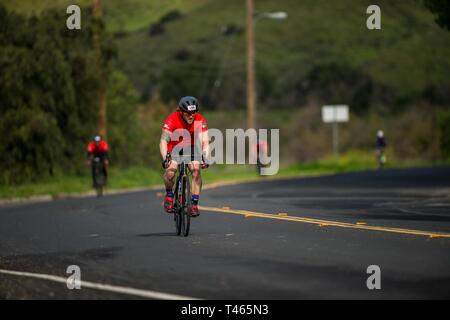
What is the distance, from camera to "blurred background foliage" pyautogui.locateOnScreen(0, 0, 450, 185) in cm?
3575

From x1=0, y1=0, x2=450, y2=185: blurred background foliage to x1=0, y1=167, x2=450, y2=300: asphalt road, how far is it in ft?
32.9

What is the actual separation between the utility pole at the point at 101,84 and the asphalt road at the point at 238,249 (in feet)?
37.5

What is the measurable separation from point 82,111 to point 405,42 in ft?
329

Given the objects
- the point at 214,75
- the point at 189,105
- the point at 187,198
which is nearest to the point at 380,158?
the point at 187,198

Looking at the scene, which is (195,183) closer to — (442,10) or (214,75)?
(442,10)

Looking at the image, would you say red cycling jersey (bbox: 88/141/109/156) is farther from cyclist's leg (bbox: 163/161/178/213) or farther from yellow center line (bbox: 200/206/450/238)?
cyclist's leg (bbox: 163/161/178/213)

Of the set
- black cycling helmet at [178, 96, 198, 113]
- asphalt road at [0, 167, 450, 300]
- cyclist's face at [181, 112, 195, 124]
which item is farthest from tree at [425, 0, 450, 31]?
black cycling helmet at [178, 96, 198, 113]

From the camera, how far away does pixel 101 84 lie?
3784 centimetres

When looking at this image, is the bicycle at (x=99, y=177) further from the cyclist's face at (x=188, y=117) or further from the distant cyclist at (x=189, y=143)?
the cyclist's face at (x=188, y=117)

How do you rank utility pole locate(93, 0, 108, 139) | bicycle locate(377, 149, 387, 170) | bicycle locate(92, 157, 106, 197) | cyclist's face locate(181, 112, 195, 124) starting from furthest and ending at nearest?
1. bicycle locate(377, 149, 387, 170)
2. utility pole locate(93, 0, 108, 139)
3. bicycle locate(92, 157, 106, 197)
4. cyclist's face locate(181, 112, 195, 124)

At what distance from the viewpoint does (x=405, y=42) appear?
438 ft

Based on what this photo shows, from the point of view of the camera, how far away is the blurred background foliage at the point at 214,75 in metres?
35.8
